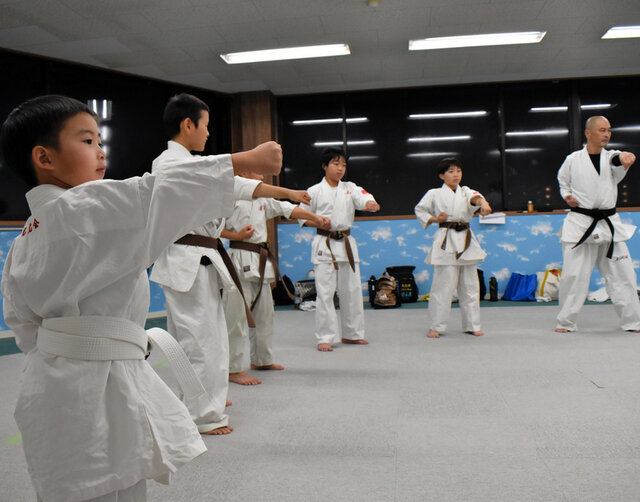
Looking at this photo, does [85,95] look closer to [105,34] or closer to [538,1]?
[105,34]

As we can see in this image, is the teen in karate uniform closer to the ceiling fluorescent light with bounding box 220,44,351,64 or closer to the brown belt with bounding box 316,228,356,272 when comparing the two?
the brown belt with bounding box 316,228,356,272

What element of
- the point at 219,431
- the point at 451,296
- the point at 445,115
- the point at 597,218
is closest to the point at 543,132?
the point at 445,115

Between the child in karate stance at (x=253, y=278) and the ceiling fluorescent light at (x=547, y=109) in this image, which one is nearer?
the child in karate stance at (x=253, y=278)

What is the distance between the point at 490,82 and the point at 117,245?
286 inches

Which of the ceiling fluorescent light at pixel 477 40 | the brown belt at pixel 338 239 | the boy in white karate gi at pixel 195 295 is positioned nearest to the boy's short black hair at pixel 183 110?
the boy in white karate gi at pixel 195 295

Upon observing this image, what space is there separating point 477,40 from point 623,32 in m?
1.57

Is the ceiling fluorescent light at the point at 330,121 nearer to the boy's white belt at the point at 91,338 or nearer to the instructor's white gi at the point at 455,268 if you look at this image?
the instructor's white gi at the point at 455,268

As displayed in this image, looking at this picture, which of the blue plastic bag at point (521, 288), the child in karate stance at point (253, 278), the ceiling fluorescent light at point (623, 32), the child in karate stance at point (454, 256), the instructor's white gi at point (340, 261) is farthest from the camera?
the blue plastic bag at point (521, 288)

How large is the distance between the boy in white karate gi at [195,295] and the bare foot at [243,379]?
730 millimetres

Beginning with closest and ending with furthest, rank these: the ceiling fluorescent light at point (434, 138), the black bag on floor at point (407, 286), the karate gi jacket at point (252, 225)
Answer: the karate gi jacket at point (252, 225) → the black bag on floor at point (407, 286) → the ceiling fluorescent light at point (434, 138)

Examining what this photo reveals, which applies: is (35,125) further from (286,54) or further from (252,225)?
(286,54)

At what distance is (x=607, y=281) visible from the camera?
13.8 ft

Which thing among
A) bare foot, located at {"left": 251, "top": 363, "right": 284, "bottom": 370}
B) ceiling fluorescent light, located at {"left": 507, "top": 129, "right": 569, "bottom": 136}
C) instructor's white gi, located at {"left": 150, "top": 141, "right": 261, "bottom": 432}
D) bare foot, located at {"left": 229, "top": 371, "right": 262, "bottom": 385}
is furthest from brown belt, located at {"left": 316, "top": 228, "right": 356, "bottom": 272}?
ceiling fluorescent light, located at {"left": 507, "top": 129, "right": 569, "bottom": 136}

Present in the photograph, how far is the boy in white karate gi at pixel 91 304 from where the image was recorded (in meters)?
0.78
